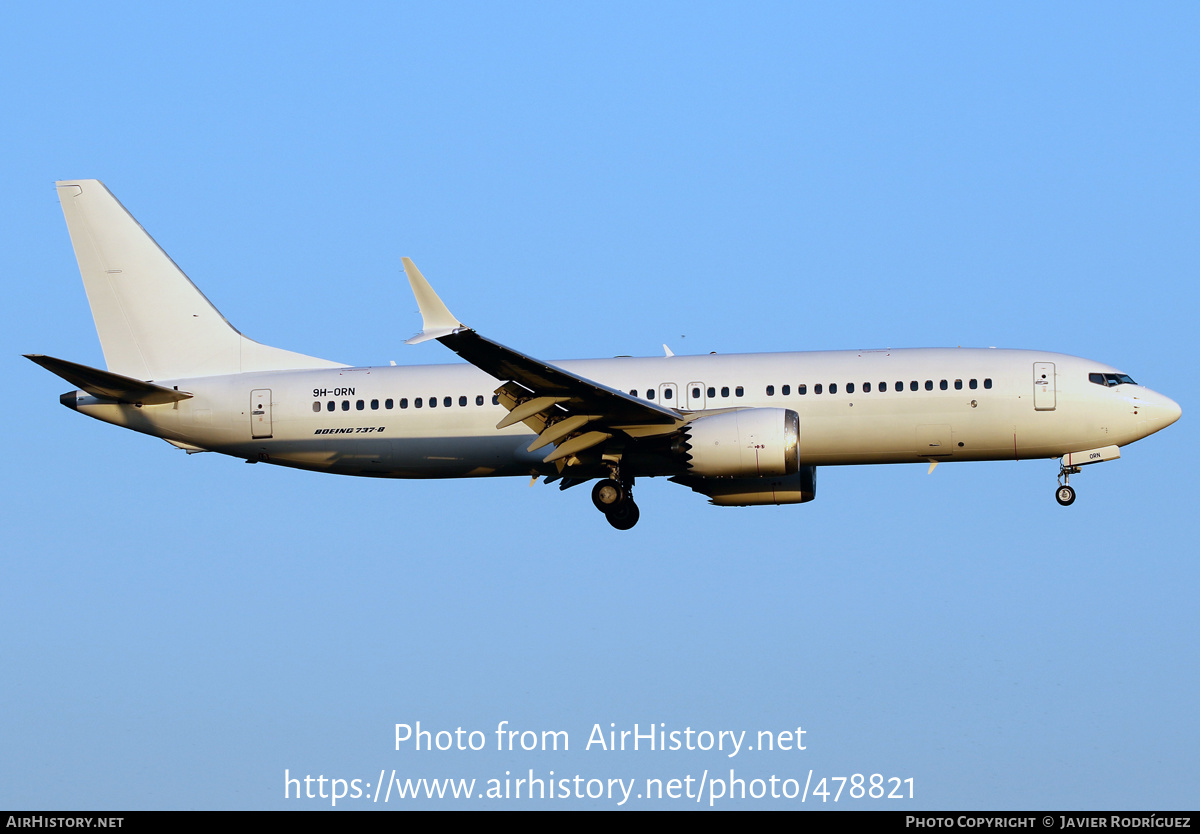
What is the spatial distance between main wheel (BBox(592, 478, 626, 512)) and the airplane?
46 mm

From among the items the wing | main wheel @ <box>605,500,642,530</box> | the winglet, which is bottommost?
main wheel @ <box>605,500,642,530</box>

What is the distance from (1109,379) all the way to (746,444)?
364 inches

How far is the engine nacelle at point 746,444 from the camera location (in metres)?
31.1

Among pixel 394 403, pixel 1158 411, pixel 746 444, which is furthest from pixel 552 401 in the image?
pixel 1158 411

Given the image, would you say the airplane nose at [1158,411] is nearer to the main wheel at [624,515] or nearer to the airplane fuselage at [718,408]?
the airplane fuselage at [718,408]

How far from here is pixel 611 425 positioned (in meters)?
32.2

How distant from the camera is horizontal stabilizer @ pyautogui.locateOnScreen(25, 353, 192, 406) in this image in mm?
33250

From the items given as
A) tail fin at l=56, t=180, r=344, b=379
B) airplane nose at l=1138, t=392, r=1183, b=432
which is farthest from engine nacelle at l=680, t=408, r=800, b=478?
tail fin at l=56, t=180, r=344, b=379

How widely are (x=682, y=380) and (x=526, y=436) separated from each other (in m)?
4.01

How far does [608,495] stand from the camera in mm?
33656

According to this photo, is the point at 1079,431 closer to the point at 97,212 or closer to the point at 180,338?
the point at 180,338

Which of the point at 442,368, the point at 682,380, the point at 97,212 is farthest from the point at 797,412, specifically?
the point at 97,212

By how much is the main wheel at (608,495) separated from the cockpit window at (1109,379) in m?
11.4

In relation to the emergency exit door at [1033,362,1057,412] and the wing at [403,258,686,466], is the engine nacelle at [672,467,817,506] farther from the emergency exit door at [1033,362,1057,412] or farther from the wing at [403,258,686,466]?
the emergency exit door at [1033,362,1057,412]
